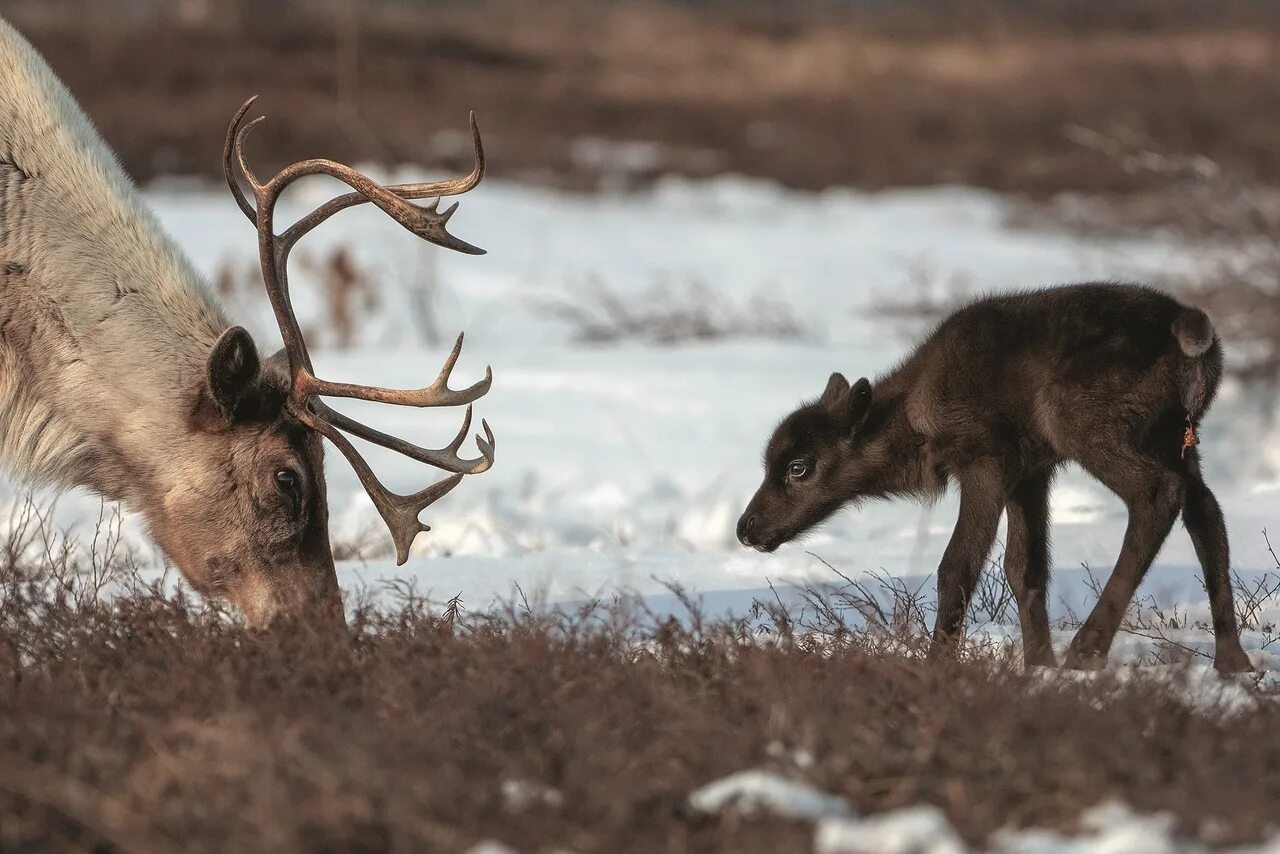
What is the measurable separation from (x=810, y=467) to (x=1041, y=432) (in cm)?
101

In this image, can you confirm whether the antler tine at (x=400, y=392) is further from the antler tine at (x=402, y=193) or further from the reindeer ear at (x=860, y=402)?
the reindeer ear at (x=860, y=402)

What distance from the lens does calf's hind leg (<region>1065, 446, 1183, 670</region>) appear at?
510cm

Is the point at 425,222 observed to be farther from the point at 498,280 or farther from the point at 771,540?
the point at 498,280

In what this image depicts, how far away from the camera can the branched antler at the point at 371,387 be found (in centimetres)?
574

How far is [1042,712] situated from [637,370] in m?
8.90

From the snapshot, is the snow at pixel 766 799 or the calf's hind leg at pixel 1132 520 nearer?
the snow at pixel 766 799

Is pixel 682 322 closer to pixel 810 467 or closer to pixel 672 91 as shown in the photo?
pixel 810 467

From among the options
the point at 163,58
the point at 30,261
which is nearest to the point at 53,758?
the point at 30,261

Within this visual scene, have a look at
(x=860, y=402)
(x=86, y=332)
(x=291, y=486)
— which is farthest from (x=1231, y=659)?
(x=86, y=332)

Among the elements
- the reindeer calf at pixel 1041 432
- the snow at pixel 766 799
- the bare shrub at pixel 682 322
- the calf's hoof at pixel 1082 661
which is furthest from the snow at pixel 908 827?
the bare shrub at pixel 682 322

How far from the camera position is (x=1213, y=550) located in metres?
5.31

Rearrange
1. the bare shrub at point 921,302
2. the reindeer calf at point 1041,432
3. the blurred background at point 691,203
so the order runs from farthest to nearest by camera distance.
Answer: the bare shrub at point 921,302 < the blurred background at point 691,203 < the reindeer calf at point 1041,432

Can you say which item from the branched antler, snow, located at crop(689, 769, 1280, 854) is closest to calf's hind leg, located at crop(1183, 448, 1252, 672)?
snow, located at crop(689, 769, 1280, 854)

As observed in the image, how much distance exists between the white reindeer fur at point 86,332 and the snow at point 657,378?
3.32 ft
